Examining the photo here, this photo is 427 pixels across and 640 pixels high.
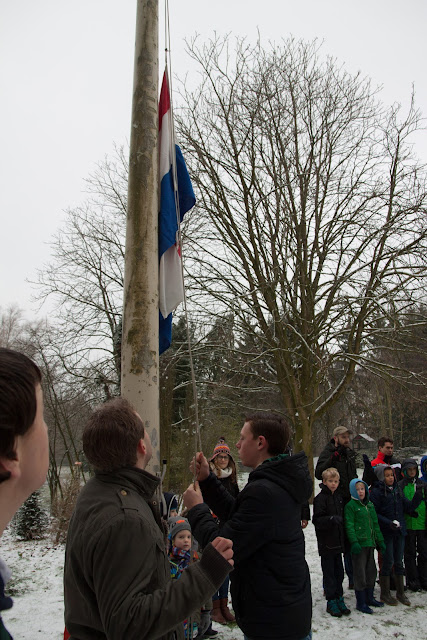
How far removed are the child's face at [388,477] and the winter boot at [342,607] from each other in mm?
1652

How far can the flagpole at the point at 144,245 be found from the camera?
2.82m

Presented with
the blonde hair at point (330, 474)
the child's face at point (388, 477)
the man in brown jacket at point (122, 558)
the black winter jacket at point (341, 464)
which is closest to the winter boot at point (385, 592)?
the black winter jacket at point (341, 464)

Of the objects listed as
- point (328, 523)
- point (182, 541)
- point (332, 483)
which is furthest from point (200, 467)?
point (332, 483)

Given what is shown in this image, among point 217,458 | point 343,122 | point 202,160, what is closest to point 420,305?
point 343,122

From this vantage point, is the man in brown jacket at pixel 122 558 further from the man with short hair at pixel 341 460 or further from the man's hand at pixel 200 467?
the man with short hair at pixel 341 460

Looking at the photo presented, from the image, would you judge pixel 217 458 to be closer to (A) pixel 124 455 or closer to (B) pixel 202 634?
(B) pixel 202 634

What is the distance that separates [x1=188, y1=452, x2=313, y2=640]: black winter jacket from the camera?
2178mm

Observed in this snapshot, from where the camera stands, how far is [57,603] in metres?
6.11

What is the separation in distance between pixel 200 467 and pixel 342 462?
4.66 metres

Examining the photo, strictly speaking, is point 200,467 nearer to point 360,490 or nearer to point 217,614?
point 217,614

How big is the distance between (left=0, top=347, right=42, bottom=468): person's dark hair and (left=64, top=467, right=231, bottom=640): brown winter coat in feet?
2.34

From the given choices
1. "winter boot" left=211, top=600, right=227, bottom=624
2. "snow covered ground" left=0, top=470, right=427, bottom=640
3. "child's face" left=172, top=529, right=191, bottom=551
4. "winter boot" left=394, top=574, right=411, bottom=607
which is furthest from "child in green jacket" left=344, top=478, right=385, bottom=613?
"child's face" left=172, top=529, right=191, bottom=551

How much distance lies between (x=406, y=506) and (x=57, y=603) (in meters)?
4.91

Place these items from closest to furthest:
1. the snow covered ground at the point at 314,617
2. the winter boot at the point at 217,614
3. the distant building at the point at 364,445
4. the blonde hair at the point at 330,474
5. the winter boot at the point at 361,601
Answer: the snow covered ground at the point at 314,617, the winter boot at the point at 217,614, the winter boot at the point at 361,601, the blonde hair at the point at 330,474, the distant building at the point at 364,445
